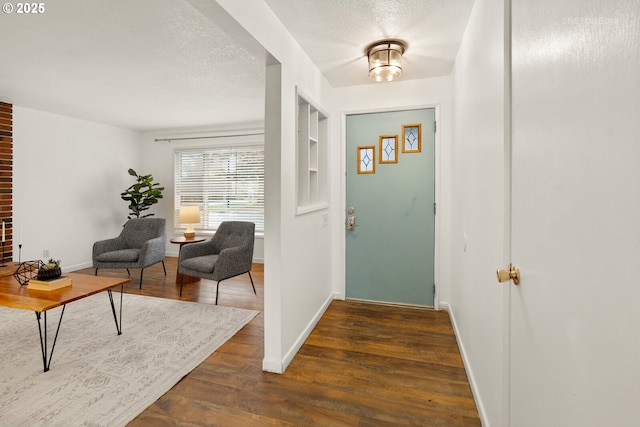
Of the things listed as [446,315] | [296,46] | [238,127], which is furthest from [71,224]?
[446,315]

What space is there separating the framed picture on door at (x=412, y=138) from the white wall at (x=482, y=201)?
0.69m

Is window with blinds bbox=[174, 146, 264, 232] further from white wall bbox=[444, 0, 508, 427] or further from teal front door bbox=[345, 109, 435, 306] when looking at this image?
white wall bbox=[444, 0, 508, 427]

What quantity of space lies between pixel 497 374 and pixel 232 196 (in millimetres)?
5021

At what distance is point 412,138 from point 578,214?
2629 mm

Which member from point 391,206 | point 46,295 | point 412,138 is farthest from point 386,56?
point 46,295

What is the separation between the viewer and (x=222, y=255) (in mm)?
3395

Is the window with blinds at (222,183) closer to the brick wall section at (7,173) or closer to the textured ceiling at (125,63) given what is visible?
the textured ceiling at (125,63)

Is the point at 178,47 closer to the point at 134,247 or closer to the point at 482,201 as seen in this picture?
the point at 482,201

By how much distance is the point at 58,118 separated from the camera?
4.68m

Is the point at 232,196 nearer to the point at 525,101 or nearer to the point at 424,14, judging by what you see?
the point at 424,14

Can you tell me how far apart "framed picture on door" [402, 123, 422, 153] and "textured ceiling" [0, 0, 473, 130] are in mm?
496

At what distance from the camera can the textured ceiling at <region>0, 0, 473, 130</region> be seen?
2006 millimetres

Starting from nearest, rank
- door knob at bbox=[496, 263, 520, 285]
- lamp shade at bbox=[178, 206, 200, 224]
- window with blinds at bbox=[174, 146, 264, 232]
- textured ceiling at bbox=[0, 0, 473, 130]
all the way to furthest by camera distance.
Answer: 1. door knob at bbox=[496, 263, 520, 285]
2. textured ceiling at bbox=[0, 0, 473, 130]
3. lamp shade at bbox=[178, 206, 200, 224]
4. window with blinds at bbox=[174, 146, 264, 232]

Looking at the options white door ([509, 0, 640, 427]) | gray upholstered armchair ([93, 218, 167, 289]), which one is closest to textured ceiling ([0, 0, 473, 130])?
→ white door ([509, 0, 640, 427])
